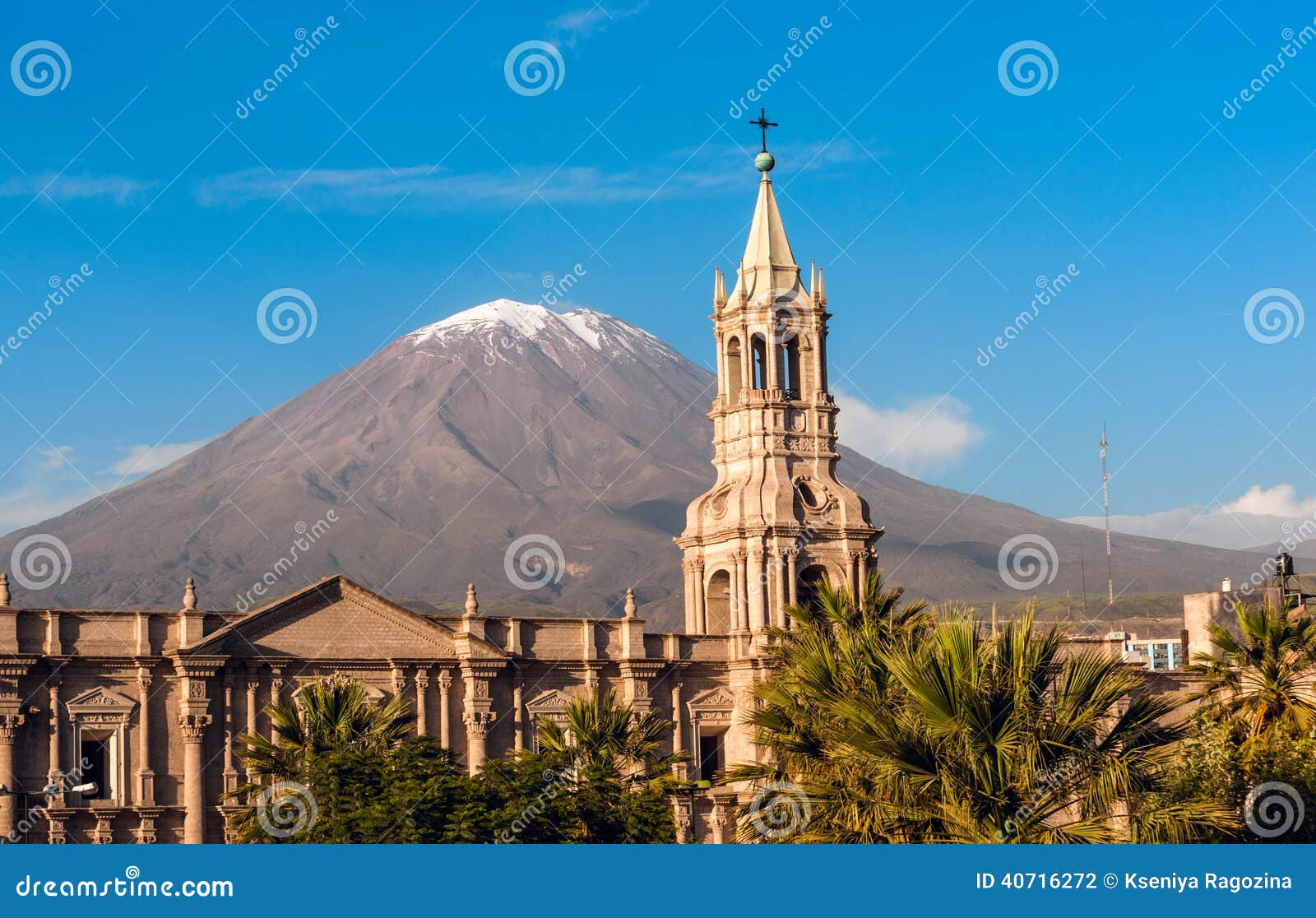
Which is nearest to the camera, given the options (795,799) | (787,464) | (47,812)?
(795,799)

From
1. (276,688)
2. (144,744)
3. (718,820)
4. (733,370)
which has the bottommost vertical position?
(718,820)

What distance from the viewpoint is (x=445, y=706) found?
2451 inches

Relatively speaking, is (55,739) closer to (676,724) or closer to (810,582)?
(676,724)

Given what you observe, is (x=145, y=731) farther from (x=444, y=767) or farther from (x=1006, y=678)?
(x=1006, y=678)

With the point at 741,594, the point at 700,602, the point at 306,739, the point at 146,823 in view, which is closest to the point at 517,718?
the point at 741,594

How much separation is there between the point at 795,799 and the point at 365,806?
40.1 feet

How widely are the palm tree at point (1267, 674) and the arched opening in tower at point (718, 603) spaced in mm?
25018

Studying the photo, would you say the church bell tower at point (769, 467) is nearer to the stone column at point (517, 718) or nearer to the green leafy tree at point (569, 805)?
the stone column at point (517, 718)

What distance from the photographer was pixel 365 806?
43.3 metres

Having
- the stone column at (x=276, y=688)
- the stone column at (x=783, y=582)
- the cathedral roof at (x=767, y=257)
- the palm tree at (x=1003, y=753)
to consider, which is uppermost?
the cathedral roof at (x=767, y=257)

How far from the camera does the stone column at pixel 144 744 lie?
188 ft

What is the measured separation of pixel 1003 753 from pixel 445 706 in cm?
3398

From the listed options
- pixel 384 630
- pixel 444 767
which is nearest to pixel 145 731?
pixel 384 630

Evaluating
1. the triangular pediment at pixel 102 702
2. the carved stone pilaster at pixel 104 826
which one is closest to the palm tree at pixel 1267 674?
the carved stone pilaster at pixel 104 826
